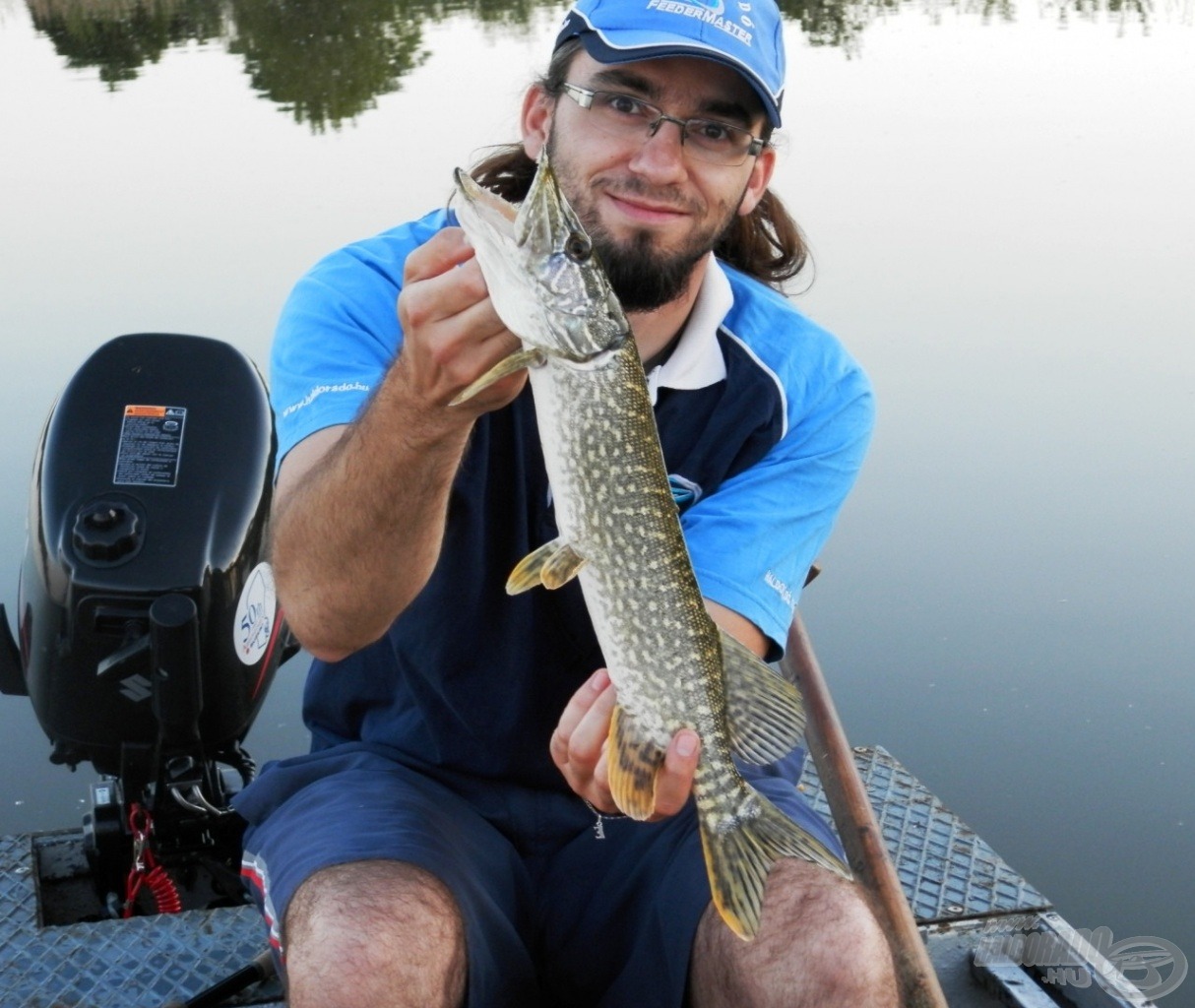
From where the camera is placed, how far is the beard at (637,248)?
8.05 ft

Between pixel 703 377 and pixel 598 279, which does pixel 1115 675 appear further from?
pixel 598 279

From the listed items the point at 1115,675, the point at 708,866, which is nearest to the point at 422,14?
the point at 1115,675

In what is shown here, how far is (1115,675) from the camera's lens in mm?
4742

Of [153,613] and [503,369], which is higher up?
[503,369]

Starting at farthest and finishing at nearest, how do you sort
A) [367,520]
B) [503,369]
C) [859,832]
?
[859,832]
[367,520]
[503,369]

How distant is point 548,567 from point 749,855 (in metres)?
0.48

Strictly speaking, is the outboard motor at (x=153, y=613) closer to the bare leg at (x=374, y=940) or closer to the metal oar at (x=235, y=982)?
the metal oar at (x=235, y=982)

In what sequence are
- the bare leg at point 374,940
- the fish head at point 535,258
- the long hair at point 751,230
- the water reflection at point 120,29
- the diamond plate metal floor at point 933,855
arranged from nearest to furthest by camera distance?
the fish head at point 535,258
the bare leg at point 374,940
the long hair at point 751,230
the diamond plate metal floor at point 933,855
the water reflection at point 120,29

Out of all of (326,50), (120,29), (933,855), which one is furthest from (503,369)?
(120,29)

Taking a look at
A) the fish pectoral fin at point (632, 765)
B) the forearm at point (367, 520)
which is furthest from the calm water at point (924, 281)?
the fish pectoral fin at point (632, 765)

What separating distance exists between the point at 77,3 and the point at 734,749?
13715 millimetres

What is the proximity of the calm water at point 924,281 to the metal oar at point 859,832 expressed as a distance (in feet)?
4.32

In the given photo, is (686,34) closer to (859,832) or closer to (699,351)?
(699,351)

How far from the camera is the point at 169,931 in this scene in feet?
9.57
